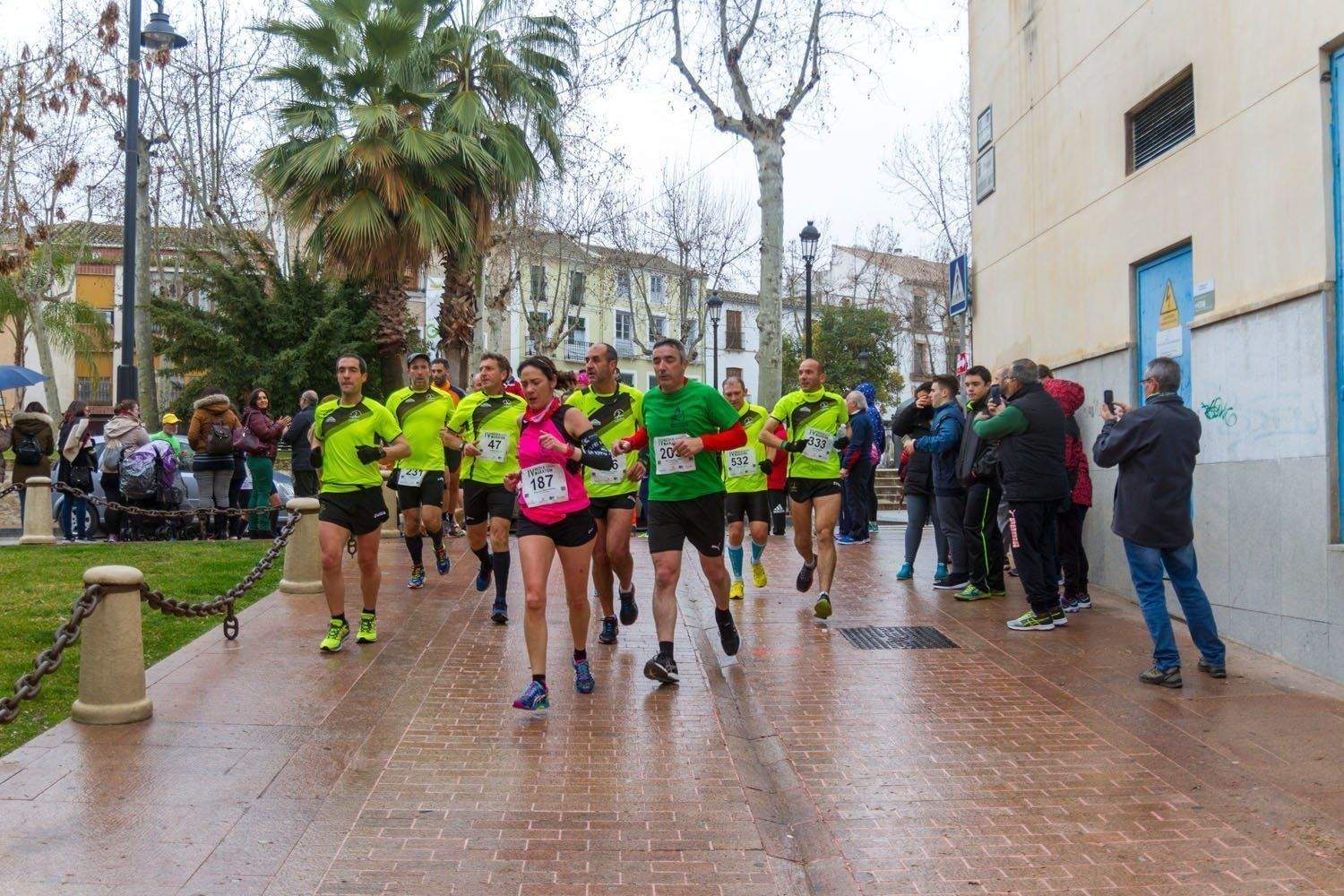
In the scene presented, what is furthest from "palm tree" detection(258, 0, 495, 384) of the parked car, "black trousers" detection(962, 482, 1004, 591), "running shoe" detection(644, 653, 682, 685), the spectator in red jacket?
"running shoe" detection(644, 653, 682, 685)

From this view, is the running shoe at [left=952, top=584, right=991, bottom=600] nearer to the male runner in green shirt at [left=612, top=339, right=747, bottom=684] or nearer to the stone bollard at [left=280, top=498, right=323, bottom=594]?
the male runner in green shirt at [left=612, top=339, right=747, bottom=684]

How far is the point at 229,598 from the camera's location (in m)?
7.92

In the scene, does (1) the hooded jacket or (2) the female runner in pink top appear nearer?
(2) the female runner in pink top

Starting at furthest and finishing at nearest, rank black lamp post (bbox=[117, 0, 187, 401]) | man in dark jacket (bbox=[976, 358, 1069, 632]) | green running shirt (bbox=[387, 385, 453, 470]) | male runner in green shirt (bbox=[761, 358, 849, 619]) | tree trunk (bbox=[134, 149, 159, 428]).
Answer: tree trunk (bbox=[134, 149, 159, 428]), black lamp post (bbox=[117, 0, 187, 401]), green running shirt (bbox=[387, 385, 453, 470]), male runner in green shirt (bbox=[761, 358, 849, 619]), man in dark jacket (bbox=[976, 358, 1069, 632])

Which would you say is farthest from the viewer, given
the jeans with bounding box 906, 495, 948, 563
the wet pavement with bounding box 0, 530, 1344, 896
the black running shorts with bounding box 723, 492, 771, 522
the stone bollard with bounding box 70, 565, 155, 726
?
the jeans with bounding box 906, 495, 948, 563

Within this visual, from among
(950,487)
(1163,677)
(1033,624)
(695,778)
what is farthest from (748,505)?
Answer: (695,778)

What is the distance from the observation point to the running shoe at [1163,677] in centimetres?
696

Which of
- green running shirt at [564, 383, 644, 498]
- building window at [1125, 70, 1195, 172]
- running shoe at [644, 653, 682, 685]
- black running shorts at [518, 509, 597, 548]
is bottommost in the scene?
running shoe at [644, 653, 682, 685]

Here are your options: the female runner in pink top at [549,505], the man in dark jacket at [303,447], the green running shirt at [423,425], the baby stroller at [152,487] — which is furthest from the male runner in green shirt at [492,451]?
the baby stroller at [152,487]

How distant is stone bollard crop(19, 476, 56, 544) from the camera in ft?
47.1

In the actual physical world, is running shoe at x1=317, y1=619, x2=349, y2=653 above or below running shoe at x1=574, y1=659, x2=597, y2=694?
above

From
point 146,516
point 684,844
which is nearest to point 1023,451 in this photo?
point 684,844

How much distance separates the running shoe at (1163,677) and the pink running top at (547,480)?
3.48 meters

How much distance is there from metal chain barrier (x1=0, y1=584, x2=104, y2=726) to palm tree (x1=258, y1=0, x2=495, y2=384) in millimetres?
13807
